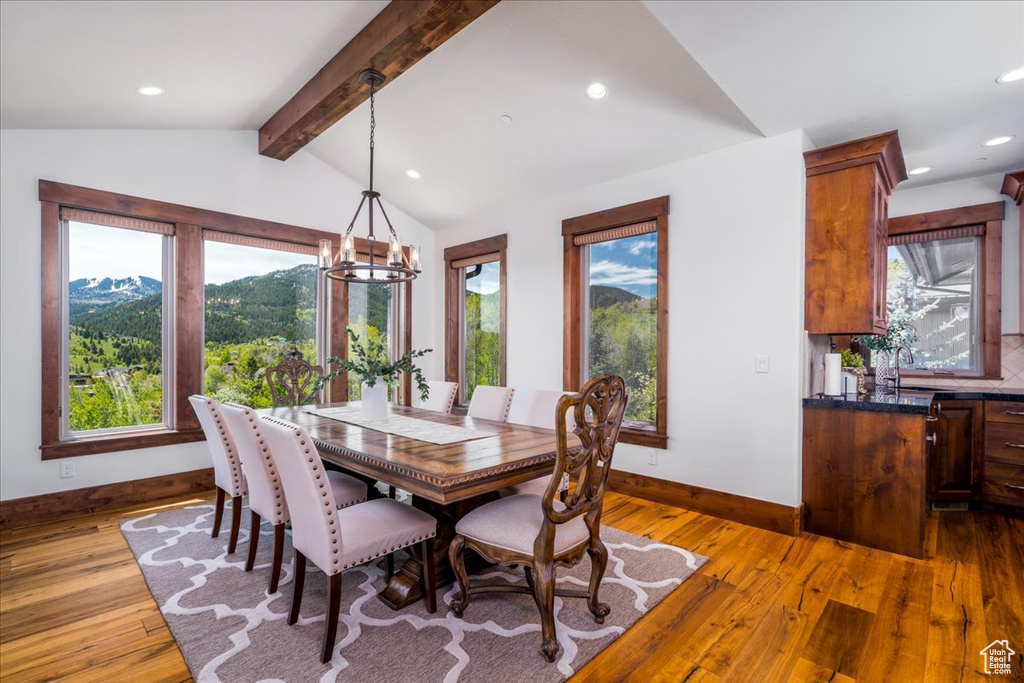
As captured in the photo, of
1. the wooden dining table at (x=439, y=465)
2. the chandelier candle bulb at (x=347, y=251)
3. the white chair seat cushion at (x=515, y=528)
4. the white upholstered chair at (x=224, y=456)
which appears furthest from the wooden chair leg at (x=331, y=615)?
the chandelier candle bulb at (x=347, y=251)

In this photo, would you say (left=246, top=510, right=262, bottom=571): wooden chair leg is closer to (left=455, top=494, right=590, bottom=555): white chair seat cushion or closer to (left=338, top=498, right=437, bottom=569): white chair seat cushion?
(left=338, top=498, right=437, bottom=569): white chair seat cushion

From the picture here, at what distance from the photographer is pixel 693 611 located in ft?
7.14

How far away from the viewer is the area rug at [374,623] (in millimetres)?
1770

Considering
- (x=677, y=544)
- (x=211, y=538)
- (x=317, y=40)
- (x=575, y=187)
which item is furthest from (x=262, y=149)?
(x=677, y=544)

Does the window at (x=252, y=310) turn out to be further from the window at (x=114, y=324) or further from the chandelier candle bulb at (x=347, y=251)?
the chandelier candle bulb at (x=347, y=251)

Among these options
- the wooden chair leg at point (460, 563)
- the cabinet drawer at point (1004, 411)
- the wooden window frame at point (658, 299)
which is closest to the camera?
the wooden chair leg at point (460, 563)

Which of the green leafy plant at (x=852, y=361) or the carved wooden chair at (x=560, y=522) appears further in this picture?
the green leafy plant at (x=852, y=361)

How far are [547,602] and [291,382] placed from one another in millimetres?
2851

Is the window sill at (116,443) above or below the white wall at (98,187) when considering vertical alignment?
below

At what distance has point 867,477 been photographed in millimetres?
2887

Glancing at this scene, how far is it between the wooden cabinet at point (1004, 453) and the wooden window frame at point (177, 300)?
213 inches

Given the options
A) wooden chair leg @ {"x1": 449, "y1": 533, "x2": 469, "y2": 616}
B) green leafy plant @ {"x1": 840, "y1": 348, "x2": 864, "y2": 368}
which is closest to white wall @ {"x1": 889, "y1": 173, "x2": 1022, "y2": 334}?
green leafy plant @ {"x1": 840, "y1": 348, "x2": 864, "y2": 368}

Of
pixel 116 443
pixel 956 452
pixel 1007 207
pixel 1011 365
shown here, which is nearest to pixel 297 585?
pixel 116 443

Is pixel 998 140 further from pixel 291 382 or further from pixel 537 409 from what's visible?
pixel 291 382
